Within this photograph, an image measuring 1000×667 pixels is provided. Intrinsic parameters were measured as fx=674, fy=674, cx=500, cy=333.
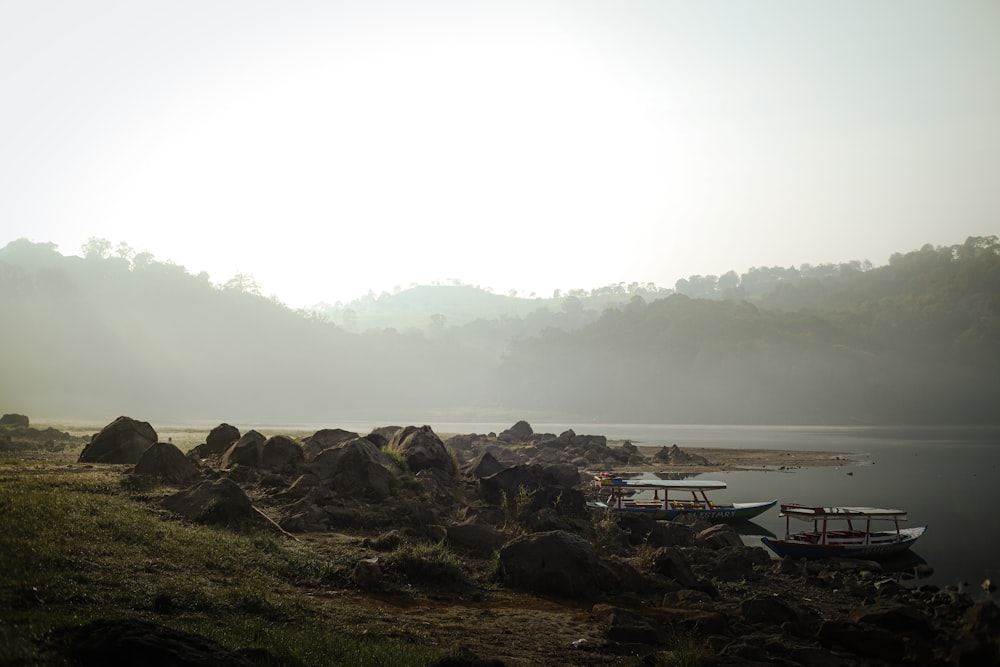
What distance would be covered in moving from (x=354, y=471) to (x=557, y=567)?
39.3ft

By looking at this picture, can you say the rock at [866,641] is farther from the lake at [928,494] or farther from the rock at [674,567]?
the lake at [928,494]

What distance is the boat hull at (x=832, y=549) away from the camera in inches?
1098

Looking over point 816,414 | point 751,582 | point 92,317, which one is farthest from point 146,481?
point 92,317

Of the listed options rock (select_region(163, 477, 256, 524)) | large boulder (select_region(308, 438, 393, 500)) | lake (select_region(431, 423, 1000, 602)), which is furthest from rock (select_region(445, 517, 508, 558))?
lake (select_region(431, 423, 1000, 602))

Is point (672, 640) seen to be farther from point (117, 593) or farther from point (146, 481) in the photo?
point (146, 481)

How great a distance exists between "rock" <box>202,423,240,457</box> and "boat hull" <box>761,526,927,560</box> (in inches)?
1083

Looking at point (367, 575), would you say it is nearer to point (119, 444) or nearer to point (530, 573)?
point (530, 573)

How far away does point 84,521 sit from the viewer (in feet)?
56.1

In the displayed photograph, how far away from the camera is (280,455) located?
31.5m

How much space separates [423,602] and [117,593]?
6722 mm

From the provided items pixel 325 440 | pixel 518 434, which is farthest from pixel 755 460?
pixel 325 440

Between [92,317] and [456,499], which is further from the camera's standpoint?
[92,317]

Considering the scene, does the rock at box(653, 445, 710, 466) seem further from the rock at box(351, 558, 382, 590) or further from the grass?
the rock at box(351, 558, 382, 590)

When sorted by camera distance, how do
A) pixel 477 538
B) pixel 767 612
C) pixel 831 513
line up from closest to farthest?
pixel 767 612 < pixel 477 538 < pixel 831 513
